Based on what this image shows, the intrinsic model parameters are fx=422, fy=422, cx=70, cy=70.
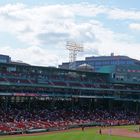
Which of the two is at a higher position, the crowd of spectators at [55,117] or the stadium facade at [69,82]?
the stadium facade at [69,82]

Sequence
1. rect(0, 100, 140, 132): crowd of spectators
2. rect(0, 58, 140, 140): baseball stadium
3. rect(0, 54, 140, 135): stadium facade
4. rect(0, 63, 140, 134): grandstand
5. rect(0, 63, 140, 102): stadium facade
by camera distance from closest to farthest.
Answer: rect(0, 58, 140, 140): baseball stadium
rect(0, 100, 140, 132): crowd of spectators
rect(0, 54, 140, 135): stadium facade
rect(0, 63, 140, 134): grandstand
rect(0, 63, 140, 102): stadium facade

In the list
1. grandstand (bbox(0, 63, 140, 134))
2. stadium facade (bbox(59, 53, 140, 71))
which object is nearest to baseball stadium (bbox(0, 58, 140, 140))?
grandstand (bbox(0, 63, 140, 134))

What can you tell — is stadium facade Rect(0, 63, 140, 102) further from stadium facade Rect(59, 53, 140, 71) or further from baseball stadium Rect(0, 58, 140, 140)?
stadium facade Rect(59, 53, 140, 71)

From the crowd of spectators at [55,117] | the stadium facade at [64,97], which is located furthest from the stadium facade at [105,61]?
the crowd of spectators at [55,117]

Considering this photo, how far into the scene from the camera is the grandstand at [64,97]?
80.2 m

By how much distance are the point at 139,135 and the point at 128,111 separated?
1487 inches

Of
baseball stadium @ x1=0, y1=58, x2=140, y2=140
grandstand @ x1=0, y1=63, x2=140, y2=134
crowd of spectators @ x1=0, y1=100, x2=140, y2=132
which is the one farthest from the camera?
grandstand @ x1=0, y1=63, x2=140, y2=134

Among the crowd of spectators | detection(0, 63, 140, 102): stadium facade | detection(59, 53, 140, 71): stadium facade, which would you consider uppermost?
detection(59, 53, 140, 71): stadium facade

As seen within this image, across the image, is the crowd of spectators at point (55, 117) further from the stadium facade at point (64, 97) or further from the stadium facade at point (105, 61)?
the stadium facade at point (105, 61)

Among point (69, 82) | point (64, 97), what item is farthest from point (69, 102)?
point (69, 82)

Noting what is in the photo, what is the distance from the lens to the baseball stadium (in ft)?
242

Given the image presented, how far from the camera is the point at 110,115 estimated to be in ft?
322

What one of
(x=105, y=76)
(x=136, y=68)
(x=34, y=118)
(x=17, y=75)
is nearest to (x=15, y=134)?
(x=34, y=118)

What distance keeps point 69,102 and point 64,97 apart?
5.09 meters
